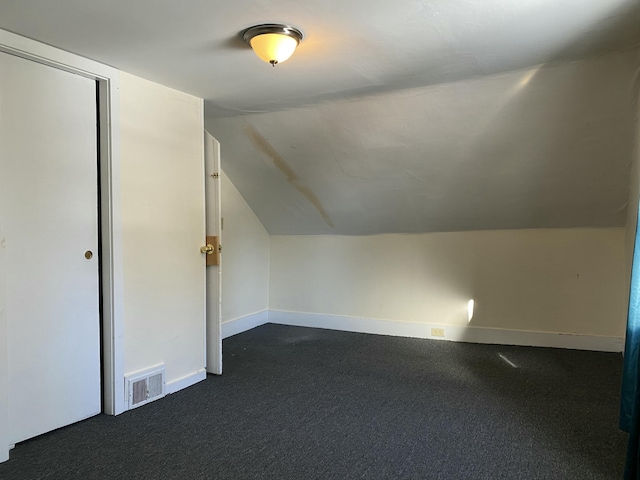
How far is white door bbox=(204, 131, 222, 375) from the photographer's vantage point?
3490 millimetres

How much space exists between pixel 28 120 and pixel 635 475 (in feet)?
11.5

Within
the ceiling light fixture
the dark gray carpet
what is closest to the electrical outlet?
the dark gray carpet

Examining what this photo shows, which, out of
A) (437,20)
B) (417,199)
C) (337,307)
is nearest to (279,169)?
(417,199)

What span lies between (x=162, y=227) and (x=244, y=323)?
211 cm

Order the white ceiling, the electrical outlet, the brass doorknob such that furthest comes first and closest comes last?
the electrical outlet → the brass doorknob → the white ceiling

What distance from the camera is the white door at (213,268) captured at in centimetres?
349

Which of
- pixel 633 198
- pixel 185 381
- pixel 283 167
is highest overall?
pixel 283 167

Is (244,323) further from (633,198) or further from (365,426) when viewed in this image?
(633,198)

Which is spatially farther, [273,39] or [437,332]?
[437,332]

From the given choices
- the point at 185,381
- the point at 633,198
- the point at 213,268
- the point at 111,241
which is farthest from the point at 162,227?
the point at 633,198

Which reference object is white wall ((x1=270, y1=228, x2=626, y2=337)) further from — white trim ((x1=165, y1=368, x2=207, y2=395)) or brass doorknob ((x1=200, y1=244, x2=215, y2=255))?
white trim ((x1=165, y1=368, x2=207, y2=395))

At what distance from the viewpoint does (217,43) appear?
7.84 feet

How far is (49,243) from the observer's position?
2.57m

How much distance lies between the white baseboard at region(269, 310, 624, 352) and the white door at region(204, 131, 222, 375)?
1814mm
